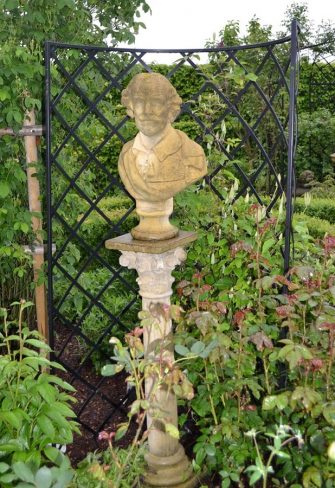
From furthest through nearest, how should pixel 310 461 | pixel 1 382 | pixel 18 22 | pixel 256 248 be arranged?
pixel 18 22 → pixel 256 248 → pixel 310 461 → pixel 1 382

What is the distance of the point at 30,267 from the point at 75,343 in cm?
96

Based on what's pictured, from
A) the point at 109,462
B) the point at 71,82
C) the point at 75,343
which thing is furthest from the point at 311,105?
the point at 109,462

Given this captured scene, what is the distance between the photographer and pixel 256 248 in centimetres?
280

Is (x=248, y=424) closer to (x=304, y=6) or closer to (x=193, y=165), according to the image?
(x=193, y=165)

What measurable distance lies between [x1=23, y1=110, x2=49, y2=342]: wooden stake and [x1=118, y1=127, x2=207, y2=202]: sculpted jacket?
84cm

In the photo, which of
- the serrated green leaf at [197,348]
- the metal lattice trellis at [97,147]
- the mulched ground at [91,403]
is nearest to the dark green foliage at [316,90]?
the metal lattice trellis at [97,147]

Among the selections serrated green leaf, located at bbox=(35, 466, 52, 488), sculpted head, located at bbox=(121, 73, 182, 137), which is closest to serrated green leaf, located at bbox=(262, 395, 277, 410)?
serrated green leaf, located at bbox=(35, 466, 52, 488)

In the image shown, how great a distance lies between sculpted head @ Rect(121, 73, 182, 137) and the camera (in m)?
2.35

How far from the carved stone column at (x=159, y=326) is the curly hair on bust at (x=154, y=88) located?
1.75ft

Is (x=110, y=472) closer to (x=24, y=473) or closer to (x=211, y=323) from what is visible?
(x=211, y=323)

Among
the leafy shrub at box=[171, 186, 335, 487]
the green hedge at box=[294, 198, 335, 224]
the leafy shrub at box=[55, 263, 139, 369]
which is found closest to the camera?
the leafy shrub at box=[171, 186, 335, 487]

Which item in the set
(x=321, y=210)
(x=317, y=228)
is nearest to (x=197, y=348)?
(x=317, y=228)

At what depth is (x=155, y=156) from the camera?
Answer: 97.7 inches

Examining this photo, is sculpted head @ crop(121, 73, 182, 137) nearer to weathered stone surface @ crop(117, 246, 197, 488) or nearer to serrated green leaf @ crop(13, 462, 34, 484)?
→ weathered stone surface @ crop(117, 246, 197, 488)
